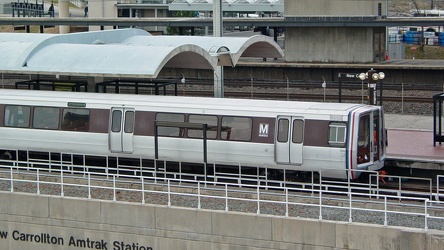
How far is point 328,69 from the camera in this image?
153ft

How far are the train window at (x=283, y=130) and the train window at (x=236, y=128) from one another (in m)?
0.84

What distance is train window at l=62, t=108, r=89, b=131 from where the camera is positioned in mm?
26141

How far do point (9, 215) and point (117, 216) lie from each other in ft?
10.1

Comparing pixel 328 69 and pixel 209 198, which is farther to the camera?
pixel 328 69

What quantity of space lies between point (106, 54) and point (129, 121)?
375 cm

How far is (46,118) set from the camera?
2673 centimetres

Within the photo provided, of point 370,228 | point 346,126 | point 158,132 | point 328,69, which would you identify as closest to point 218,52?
point 158,132

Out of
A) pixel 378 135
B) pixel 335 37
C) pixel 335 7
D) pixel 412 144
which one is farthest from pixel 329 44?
pixel 378 135

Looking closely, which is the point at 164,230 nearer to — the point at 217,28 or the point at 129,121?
the point at 129,121

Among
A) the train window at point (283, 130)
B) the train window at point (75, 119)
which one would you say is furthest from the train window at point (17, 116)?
the train window at point (283, 130)

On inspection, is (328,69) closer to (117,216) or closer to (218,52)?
(218,52)

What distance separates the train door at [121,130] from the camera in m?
25.4

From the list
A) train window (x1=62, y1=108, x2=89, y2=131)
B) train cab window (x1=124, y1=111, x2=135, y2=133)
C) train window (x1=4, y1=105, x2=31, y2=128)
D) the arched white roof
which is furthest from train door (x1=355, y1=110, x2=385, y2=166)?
train window (x1=4, y1=105, x2=31, y2=128)

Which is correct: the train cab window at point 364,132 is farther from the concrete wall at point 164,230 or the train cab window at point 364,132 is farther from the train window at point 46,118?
the train window at point 46,118
